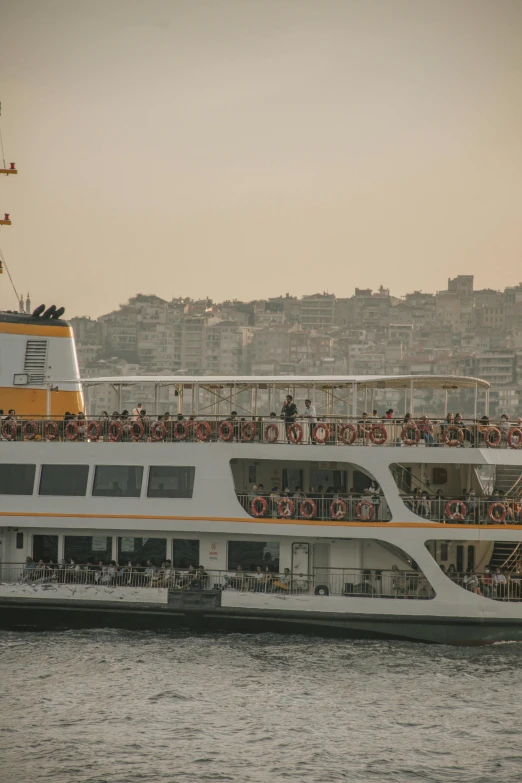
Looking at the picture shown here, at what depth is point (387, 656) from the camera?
73.0 feet

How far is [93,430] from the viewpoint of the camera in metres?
24.5

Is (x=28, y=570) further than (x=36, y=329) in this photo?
No

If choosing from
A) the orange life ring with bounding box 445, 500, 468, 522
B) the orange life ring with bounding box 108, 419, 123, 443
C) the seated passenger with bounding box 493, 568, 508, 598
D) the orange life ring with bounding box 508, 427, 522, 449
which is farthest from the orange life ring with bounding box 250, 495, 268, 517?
the orange life ring with bounding box 508, 427, 522, 449

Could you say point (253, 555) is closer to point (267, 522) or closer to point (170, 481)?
point (267, 522)

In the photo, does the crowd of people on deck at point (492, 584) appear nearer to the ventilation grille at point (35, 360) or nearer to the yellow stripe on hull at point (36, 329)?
the ventilation grille at point (35, 360)

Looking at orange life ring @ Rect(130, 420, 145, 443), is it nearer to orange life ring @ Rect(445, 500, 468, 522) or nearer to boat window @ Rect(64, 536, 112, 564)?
boat window @ Rect(64, 536, 112, 564)

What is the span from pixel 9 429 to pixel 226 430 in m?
4.87

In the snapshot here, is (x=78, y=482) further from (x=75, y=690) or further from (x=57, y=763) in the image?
(x=57, y=763)

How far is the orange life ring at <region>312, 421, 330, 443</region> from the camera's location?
2323 cm

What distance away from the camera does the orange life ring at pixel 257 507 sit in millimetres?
22938

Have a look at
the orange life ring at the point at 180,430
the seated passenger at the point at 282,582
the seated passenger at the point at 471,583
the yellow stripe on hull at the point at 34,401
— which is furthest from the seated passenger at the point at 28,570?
the seated passenger at the point at 471,583

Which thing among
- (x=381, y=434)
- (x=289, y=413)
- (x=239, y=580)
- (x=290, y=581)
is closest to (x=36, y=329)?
(x=289, y=413)

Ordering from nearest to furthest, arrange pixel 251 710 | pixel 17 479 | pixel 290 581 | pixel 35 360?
pixel 251 710 → pixel 290 581 → pixel 17 479 → pixel 35 360

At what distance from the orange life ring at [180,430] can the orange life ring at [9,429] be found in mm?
3594
